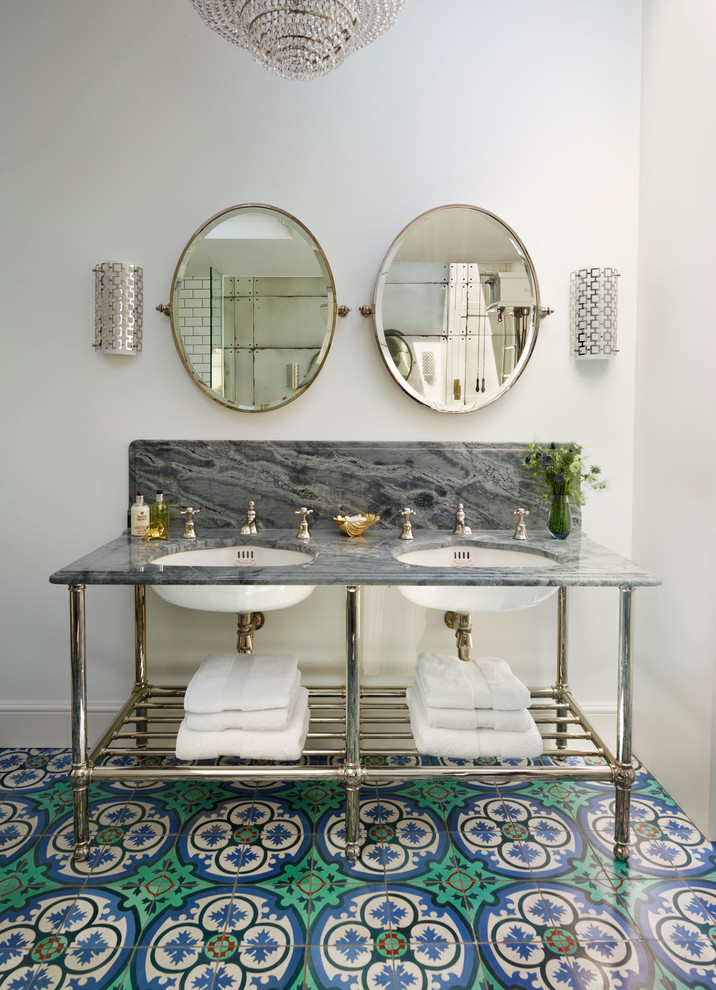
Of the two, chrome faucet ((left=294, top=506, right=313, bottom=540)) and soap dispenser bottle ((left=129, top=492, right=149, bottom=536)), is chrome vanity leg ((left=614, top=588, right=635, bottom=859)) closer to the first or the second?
chrome faucet ((left=294, top=506, right=313, bottom=540))

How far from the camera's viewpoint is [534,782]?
2.20m

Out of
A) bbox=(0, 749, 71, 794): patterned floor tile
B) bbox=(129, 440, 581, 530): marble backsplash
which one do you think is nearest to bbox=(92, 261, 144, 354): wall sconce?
bbox=(129, 440, 581, 530): marble backsplash

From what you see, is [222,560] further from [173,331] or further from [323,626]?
[173,331]

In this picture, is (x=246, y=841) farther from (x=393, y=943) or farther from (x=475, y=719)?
(x=475, y=719)

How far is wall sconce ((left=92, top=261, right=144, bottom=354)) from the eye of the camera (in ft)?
7.17

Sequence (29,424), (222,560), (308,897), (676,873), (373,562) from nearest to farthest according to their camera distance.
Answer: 1. (308,897)
2. (676,873)
3. (373,562)
4. (222,560)
5. (29,424)

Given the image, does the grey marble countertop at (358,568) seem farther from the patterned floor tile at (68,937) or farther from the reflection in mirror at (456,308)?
the patterned floor tile at (68,937)

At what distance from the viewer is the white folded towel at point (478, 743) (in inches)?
71.5

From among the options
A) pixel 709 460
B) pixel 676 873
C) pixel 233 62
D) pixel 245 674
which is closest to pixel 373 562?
pixel 245 674

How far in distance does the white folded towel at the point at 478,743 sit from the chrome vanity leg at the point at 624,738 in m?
0.22

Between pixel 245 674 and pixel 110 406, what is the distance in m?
1.07

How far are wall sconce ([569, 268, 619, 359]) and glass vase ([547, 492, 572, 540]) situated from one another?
0.51 meters

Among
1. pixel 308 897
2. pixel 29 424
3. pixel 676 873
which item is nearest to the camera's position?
pixel 308 897

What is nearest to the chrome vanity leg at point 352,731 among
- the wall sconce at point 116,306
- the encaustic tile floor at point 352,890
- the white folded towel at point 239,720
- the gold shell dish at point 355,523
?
the encaustic tile floor at point 352,890
